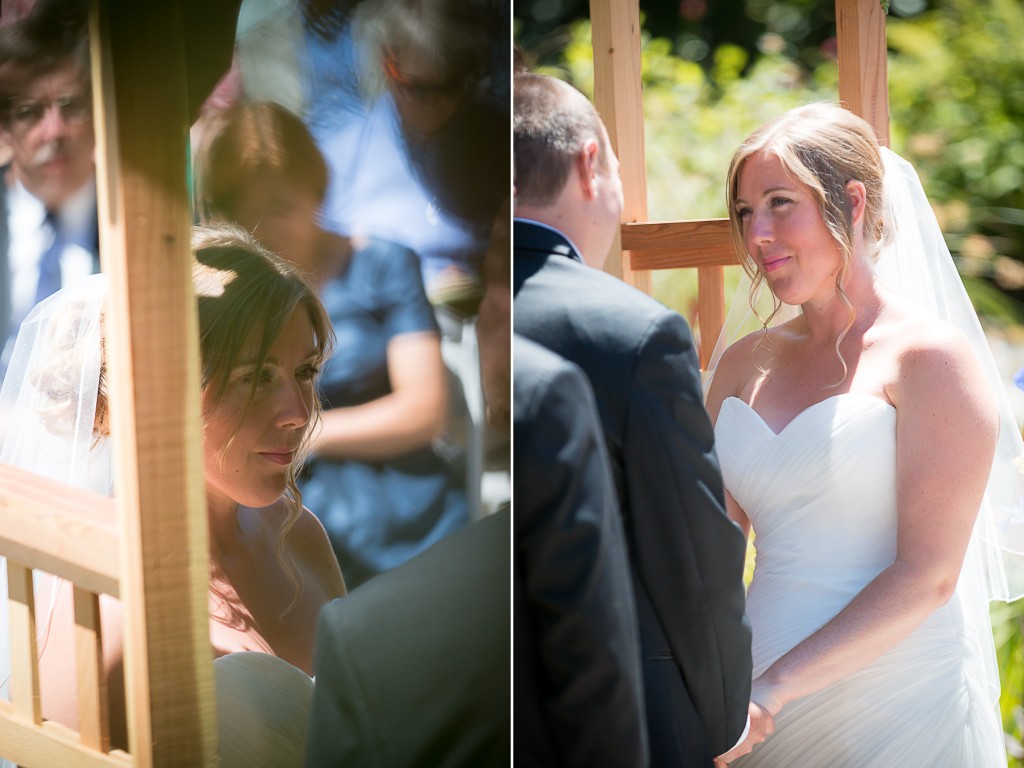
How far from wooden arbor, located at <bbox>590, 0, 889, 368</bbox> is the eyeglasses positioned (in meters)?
1.10

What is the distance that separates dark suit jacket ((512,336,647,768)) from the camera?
181 cm

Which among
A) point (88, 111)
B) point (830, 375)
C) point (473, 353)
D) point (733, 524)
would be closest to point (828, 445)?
point (830, 375)

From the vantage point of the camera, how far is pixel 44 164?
204 centimetres

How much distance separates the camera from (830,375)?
2184mm

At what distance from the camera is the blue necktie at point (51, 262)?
6.79 feet

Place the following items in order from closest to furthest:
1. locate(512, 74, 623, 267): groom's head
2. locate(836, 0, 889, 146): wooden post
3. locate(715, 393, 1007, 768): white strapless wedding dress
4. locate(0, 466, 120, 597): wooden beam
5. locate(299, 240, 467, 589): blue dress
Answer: locate(0, 466, 120, 597): wooden beam, locate(512, 74, 623, 267): groom's head, locate(299, 240, 467, 589): blue dress, locate(715, 393, 1007, 768): white strapless wedding dress, locate(836, 0, 889, 146): wooden post

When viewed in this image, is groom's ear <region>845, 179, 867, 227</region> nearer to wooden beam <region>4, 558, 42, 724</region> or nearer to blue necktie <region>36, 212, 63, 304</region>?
blue necktie <region>36, 212, 63, 304</region>

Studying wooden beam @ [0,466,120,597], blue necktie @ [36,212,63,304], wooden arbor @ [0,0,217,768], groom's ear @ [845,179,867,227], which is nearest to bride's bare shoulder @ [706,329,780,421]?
groom's ear @ [845,179,867,227]

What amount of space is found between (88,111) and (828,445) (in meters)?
1.69

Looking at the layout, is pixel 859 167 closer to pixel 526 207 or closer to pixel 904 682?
pixel 526 207

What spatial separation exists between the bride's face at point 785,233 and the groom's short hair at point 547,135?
0.46 meters

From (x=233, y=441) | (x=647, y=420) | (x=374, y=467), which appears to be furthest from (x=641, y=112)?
(x=233, y=441)

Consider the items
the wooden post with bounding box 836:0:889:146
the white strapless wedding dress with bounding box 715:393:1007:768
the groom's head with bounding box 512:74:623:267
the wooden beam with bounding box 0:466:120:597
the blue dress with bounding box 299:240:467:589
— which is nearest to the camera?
the wooden beam with bounding box 0:466:120:597

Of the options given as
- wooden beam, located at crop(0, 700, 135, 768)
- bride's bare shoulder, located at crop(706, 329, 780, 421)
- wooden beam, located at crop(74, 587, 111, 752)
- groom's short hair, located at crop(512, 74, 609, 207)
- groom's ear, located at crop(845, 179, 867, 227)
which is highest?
groom's short hair, located at crop(512, 74, 609, 207)
